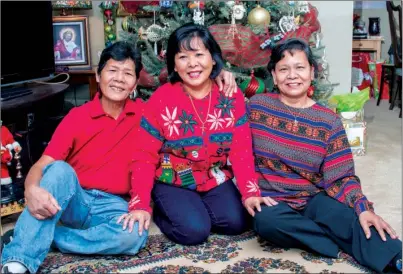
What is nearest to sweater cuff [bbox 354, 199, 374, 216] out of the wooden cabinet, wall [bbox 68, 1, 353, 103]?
wall [bbox 68, 1, 353, 103]

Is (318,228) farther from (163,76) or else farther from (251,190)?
(163,76)

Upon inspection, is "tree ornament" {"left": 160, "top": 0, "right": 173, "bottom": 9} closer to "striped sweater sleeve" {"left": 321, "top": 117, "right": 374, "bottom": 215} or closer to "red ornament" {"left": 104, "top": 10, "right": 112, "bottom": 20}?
"red ornament" {"left": 104, "top": 10, "right": 112, "bottom": 20}

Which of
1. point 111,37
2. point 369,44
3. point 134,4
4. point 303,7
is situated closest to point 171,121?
point 134,4

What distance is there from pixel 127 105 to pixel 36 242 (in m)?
0.66

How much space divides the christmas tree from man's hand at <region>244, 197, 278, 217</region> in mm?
1037

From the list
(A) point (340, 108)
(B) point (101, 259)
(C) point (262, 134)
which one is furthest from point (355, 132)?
(B) point (101, 259)

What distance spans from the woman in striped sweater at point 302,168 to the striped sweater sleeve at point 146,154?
39 cm

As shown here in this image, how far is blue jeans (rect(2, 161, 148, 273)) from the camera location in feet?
5.41

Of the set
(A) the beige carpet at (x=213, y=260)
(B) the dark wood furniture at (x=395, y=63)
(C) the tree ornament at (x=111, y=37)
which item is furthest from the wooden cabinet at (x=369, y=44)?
(A) the beige carpet at (x=213, y=260)

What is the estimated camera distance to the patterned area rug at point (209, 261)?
1.74 meters

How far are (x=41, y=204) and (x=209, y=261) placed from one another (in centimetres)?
62

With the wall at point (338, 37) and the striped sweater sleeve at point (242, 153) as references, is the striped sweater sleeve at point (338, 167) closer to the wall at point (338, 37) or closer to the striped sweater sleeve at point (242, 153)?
the striped sweater sleeve at point (242, 153)

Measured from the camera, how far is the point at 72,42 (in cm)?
398

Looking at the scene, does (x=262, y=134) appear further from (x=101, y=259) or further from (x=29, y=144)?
(x=29, y=144)
